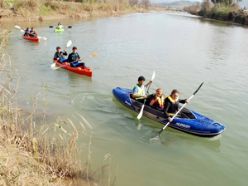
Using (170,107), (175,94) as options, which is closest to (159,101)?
(170,107)

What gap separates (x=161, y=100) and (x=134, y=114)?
3.92 ft

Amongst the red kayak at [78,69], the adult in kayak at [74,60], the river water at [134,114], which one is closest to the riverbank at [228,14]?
the river water at [134,114]

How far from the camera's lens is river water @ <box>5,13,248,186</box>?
8.25 m

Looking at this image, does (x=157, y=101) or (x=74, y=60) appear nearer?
(x=157, y=101)

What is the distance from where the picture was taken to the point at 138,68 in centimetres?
1856

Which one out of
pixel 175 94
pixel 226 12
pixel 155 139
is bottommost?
pixel 155 139

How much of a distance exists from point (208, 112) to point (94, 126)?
4380mm

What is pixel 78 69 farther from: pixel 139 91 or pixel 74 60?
pixel 139 91

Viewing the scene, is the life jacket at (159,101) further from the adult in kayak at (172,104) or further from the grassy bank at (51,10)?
the grassy bank at (51,10)

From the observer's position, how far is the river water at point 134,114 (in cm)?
825

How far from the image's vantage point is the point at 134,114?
11562mm

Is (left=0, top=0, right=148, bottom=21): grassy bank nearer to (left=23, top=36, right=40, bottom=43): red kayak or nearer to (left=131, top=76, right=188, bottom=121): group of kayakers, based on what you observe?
(left=23, top=36, right=40, bottom=43): red kayak

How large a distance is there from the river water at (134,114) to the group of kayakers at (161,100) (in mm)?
583

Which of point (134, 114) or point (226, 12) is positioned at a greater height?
point (226, 12)
